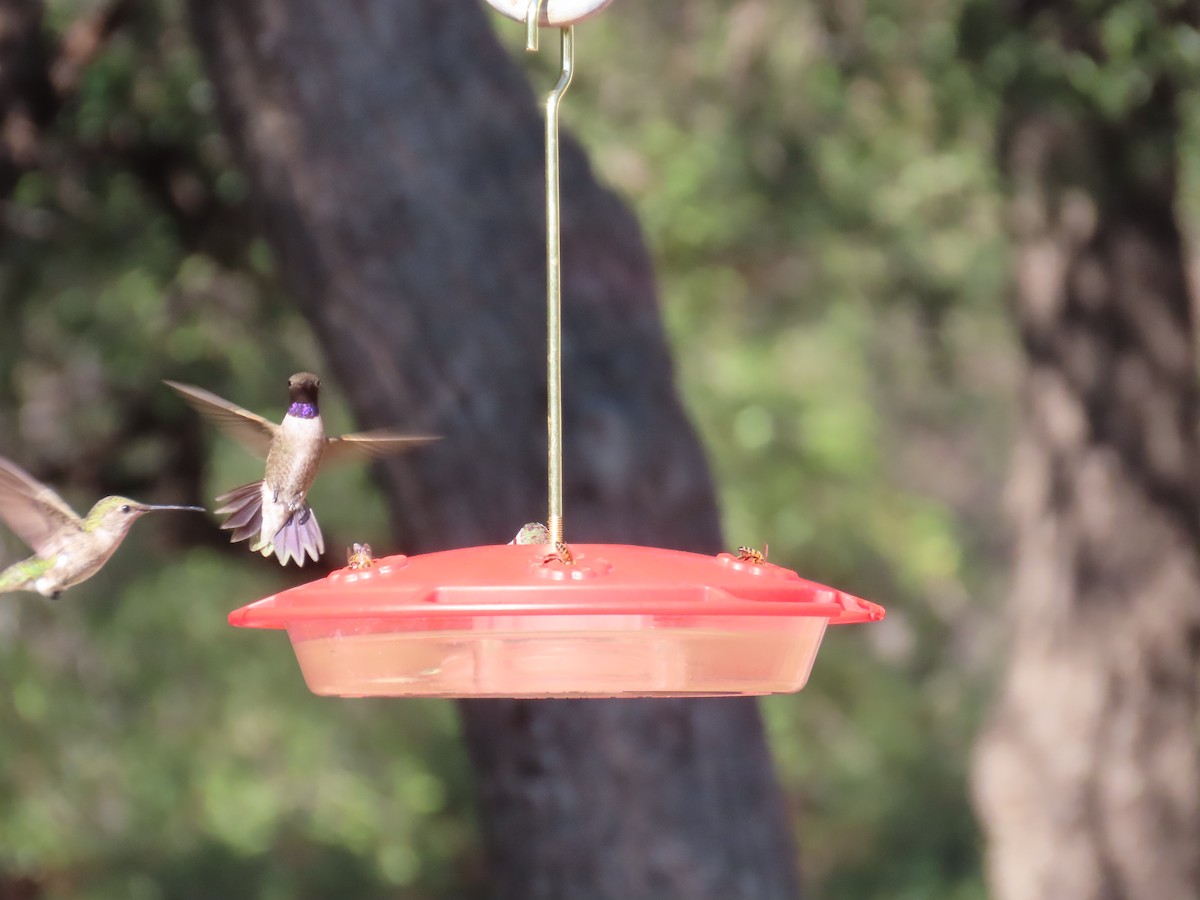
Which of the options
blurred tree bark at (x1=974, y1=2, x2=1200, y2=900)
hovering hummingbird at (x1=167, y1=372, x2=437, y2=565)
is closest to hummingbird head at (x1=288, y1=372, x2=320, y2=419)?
hovering hummingbird at (x1=167, y1=372, x2=437, y2=565)

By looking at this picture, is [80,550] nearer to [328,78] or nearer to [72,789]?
[328,78]

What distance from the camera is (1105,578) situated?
6062 millimetres

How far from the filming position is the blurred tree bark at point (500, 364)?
3.77 meters

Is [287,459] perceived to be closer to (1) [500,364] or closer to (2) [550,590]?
(2) [550,590]

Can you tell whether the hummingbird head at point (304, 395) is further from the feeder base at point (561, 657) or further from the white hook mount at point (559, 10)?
the white hook mount at point (559, 10)

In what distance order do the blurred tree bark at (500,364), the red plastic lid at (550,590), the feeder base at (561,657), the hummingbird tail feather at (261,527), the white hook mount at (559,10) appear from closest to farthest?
the red plastic lid at (550,590), the feeder base at (561,657), the white hook mount at (559,10), the hummingbird tail feather at (261,527), the blurred tree bark at (500,364)

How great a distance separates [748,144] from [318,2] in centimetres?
389

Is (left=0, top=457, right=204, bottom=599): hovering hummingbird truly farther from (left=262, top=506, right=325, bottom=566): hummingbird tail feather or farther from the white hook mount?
the white hook mount

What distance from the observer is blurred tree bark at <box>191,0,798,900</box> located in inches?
149

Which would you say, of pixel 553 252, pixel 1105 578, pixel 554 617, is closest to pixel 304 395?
pixel 553 252

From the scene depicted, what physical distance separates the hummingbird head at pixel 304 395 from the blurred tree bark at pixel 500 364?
5.25 ft

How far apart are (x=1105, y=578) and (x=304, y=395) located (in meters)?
4.50

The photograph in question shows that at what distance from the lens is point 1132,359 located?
609cm

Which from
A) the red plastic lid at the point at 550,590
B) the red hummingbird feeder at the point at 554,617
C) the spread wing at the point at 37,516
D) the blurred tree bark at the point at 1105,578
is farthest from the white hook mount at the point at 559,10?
the blurred tree bark at the point at 1105,578
